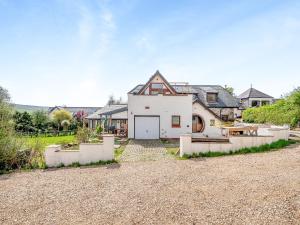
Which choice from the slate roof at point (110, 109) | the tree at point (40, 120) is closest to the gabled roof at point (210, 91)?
the slate roof at point (110, 109)

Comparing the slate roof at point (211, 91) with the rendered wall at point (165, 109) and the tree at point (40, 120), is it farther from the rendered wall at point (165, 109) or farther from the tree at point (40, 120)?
the tree at point (40, 120)

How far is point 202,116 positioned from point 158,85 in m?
6.01

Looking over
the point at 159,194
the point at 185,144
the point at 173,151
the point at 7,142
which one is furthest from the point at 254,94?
the point at 7,142

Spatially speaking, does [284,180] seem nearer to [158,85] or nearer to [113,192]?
[113,192]

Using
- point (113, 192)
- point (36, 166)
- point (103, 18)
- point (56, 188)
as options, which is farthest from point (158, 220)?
point (103, 18)

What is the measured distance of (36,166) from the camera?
39.1ft

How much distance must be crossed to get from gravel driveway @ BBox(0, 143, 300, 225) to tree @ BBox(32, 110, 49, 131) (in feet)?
108

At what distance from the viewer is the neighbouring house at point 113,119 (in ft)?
88.9

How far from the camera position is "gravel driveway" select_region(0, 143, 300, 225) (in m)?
5.83

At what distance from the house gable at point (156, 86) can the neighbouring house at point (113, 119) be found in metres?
4.41

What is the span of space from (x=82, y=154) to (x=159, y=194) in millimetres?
6178

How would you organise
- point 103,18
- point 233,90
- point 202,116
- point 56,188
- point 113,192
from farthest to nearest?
point 233,90, point 202,116, point 103,18, point 56,188, point 113,192

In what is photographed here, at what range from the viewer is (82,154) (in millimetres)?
12250

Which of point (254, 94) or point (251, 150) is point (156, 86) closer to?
point (251, 150)
